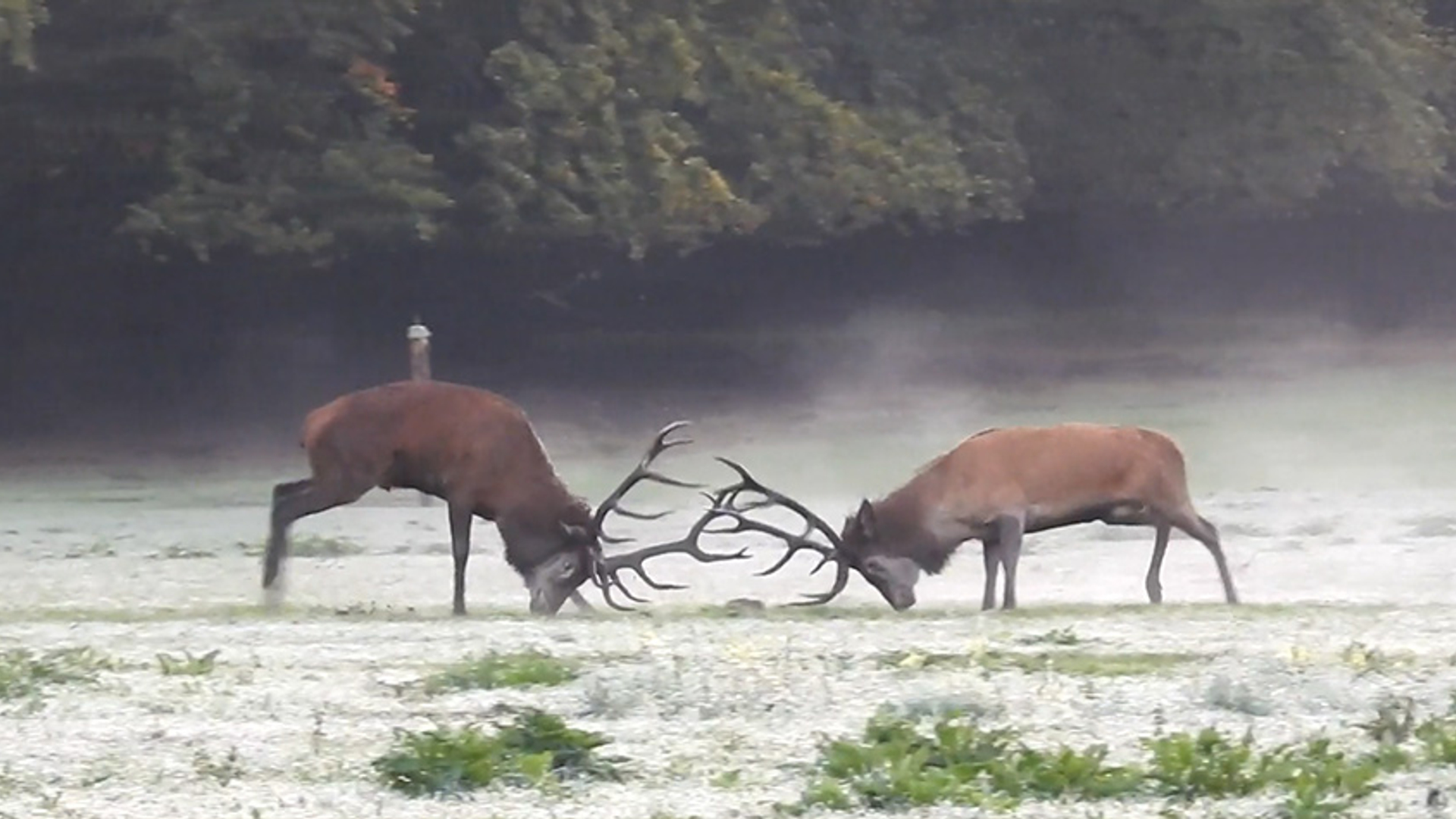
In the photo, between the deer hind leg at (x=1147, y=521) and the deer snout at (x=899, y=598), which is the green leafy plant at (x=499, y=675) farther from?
the deer hind leg at (x=1147, y=521)

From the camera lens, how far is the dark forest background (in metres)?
31.5

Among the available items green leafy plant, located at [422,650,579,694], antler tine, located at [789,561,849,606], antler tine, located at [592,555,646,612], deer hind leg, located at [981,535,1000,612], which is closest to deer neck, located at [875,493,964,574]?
deer hind leg, located at [981,535,1000,612]

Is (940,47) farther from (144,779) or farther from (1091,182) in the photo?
(144,779)

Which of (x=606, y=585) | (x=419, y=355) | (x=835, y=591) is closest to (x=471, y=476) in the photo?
(x=606, y=585)

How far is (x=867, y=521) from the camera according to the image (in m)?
19.6

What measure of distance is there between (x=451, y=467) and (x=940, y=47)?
1890 cm

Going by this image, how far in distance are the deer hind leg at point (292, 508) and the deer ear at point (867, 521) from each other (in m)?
3.00

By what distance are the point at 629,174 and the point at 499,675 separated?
18826 millimetres

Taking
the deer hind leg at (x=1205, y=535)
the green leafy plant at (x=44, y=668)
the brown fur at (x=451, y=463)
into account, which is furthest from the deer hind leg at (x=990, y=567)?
the green leafy plant at (x=44, y=668)

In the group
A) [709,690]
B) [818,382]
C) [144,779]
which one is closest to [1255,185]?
[818,382]

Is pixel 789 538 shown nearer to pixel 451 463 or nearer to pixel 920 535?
pixel 920 535

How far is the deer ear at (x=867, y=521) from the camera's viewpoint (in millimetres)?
19641

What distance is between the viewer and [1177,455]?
783 inches

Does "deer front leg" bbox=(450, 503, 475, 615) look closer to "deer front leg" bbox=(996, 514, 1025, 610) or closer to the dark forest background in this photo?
"deer front leg" bbox=(996, 514, 1025, 610)
